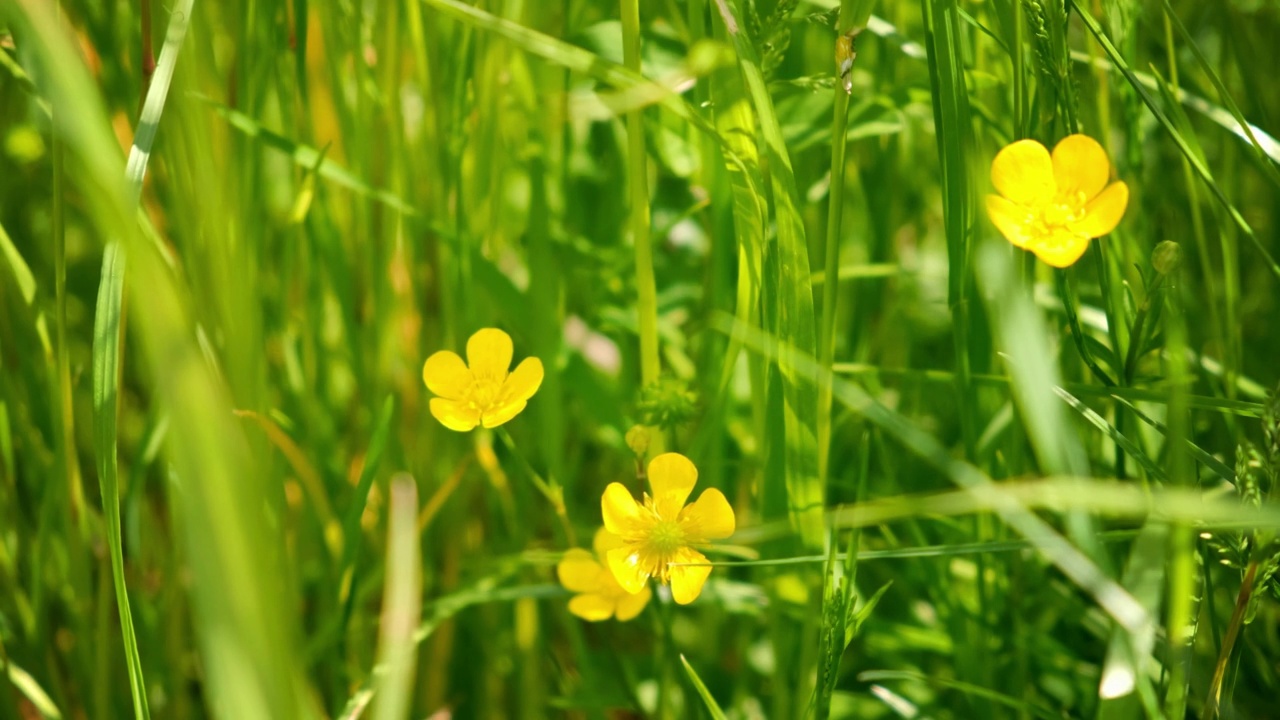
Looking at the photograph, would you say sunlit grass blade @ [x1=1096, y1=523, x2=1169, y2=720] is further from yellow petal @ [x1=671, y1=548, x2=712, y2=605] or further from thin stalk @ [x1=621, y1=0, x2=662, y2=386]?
thin stalk @ [x1=621, y1=0, x2=662, y2=386]

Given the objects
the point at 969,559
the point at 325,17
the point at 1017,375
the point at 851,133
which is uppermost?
the point at 325,17

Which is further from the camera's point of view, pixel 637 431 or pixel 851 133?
pixel 851 133

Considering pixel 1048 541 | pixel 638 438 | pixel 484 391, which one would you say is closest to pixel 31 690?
pixel 484 391

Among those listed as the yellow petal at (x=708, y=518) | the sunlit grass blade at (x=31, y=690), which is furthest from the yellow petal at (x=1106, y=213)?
the sunlit grass blade at (x=31, y=690)

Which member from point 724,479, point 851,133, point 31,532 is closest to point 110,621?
point 31,532

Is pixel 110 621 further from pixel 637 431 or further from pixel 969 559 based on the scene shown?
pixel 969 559

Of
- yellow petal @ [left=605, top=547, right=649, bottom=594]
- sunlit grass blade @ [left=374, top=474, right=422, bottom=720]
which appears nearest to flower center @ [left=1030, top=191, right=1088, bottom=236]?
yellow petal @ [left=605, top=547, right=649, bottom=594]
